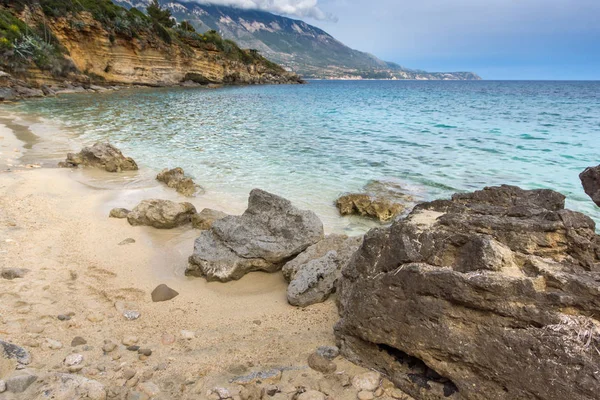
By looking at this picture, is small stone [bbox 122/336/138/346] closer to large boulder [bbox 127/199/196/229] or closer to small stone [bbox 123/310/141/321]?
small stone [bbox 123/310/141/321]

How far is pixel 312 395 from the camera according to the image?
9.16 ft

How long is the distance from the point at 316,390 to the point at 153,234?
14.4ft

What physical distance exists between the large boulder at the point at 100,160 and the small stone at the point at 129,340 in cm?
814

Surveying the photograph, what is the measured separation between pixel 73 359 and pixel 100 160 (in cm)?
864

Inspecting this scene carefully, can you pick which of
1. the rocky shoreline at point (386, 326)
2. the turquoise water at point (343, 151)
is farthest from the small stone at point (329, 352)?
the turquoise water at point (343, 151)

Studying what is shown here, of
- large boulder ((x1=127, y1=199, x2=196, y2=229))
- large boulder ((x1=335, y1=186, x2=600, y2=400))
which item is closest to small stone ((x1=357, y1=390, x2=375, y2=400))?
large boulder ((x1=335, y1=186, x2=600, y2=400))

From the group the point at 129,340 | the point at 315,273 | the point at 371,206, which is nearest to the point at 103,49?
the point at 371,206

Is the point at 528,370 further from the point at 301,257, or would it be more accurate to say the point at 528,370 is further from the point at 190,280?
the point at 190,280

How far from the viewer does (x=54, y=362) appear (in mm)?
3025

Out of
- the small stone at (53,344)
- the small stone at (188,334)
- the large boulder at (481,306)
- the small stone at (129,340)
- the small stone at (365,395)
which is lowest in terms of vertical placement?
the small stone at (188,334)

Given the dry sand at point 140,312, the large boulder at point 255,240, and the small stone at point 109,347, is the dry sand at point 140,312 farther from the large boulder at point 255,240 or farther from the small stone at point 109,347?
the large boulder at point 255,240

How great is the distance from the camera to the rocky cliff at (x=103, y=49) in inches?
1439

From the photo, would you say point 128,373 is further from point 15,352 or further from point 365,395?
point 365,395

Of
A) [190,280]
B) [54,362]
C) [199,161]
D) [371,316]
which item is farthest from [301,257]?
[199,161]
